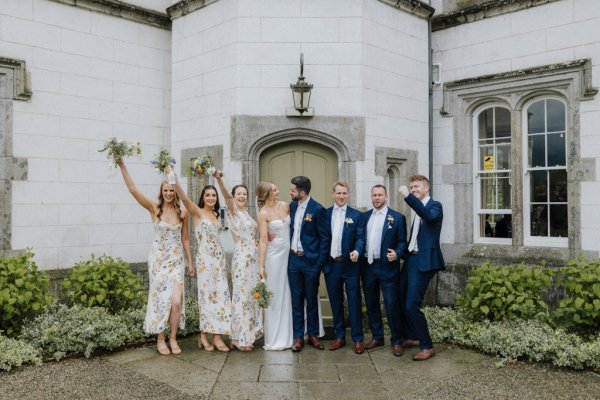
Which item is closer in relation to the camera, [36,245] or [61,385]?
[61,385]

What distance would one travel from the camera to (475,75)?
291 inches

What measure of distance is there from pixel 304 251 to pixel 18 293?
295 centimetres

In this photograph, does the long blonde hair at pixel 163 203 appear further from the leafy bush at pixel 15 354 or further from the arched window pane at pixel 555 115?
the arched window pane at pixel 555 115

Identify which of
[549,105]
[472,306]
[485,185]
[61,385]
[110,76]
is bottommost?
[61,385]

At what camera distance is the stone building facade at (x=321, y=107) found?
653 cm

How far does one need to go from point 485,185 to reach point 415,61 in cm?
205

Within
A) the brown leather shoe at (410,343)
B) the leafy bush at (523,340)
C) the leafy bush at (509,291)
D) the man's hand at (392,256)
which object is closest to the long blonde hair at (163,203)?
the man's hand at (392,256)

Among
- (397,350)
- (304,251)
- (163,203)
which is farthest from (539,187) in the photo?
(163,203)

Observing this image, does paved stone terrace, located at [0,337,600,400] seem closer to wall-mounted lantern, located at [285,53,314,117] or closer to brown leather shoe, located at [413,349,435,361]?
brown leather shoe, located at [413,349,435,361]

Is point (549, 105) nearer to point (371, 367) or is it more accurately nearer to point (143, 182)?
point (371, 367)

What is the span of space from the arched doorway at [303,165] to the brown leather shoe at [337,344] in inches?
49.0

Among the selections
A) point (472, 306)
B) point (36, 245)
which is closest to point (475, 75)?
point (472, 306)

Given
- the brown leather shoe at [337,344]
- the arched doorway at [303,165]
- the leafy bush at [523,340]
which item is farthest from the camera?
the arched doorway at [303,165]

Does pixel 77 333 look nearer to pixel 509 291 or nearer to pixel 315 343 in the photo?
pixel 315 343
